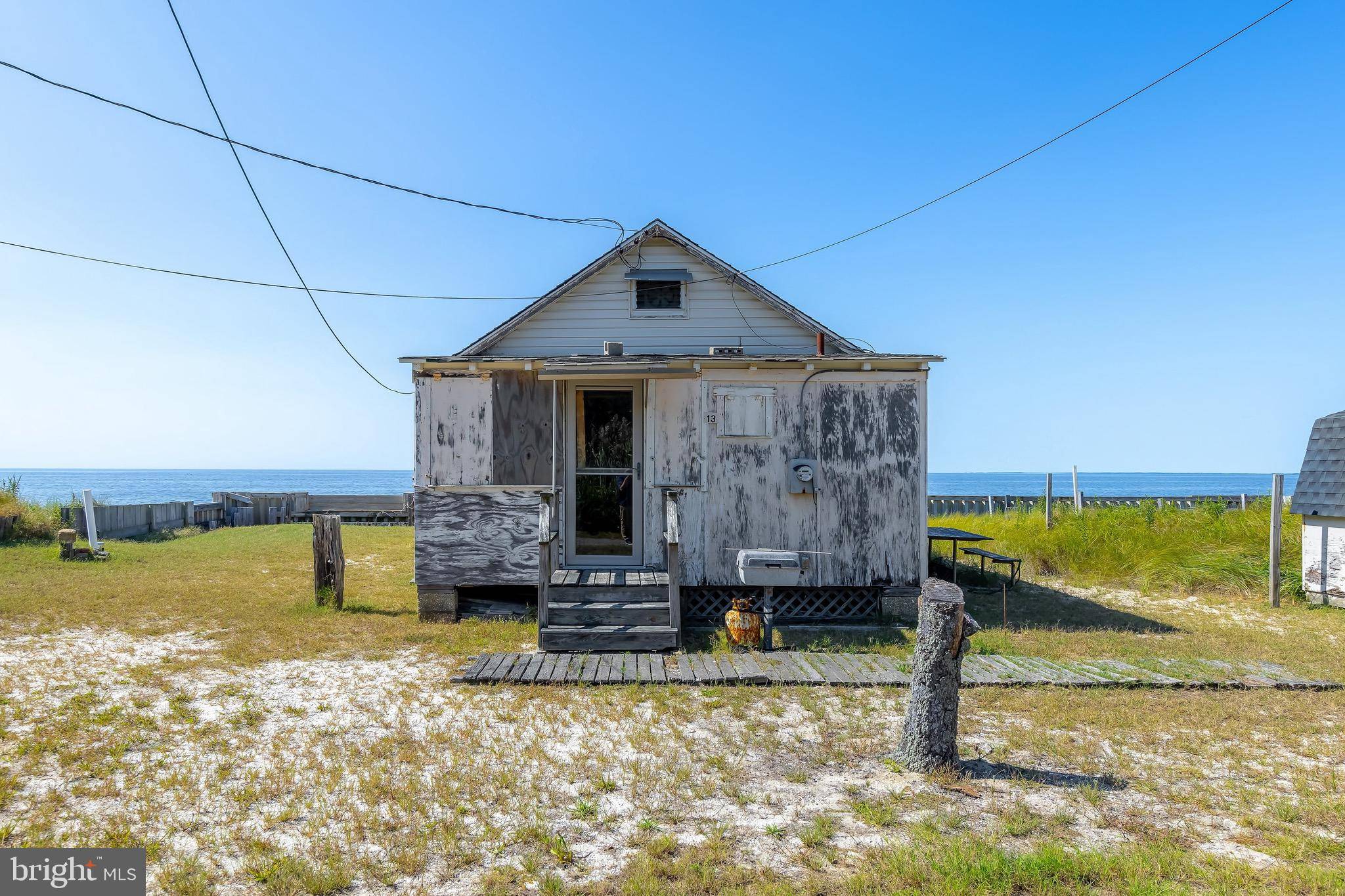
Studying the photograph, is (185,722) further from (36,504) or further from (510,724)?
(36,504)

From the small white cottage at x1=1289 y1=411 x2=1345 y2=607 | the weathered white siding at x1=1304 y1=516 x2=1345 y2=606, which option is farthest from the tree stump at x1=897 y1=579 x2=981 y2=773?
the weathered white siding at x1=1304 y1=516 x2=1345 y2=606

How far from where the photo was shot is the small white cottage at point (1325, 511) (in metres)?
10.6

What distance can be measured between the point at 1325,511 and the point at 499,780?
12.1 metres

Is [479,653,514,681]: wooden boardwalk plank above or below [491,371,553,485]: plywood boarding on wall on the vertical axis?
below

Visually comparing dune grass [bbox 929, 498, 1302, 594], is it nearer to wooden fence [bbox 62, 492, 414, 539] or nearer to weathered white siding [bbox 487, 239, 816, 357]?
weathered white siding [bbox 487, 239, 816, 357]

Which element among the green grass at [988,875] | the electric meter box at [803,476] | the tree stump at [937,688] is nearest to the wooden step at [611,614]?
the electric meter box at [803,476]

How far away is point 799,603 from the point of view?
31.7 ft

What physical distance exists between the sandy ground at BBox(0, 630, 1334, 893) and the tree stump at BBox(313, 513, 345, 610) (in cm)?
359

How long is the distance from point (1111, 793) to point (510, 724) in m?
3.96

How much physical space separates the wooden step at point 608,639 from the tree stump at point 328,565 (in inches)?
159

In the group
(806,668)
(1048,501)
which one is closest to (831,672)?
(806,668)

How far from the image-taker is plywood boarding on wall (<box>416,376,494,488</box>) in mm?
9516

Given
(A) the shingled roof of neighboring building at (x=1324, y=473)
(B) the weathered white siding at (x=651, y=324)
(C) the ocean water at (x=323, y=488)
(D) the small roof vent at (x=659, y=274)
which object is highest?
(D) the small roof vent at (x=659, y=274)

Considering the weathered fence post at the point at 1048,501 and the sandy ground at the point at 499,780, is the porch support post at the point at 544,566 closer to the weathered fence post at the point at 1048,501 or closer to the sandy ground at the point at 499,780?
the sandy ground at the point at 499,780
